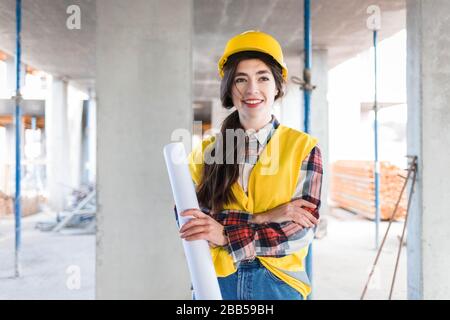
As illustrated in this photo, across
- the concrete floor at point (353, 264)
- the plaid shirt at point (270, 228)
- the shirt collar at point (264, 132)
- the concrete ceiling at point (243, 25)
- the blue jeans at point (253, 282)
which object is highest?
the concrete ceiling at point (243, 25)

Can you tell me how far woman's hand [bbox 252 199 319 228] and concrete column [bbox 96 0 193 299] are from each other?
5.31 feet

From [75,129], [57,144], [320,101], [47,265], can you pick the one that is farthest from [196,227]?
[75,129]

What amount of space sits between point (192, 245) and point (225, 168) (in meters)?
0.34

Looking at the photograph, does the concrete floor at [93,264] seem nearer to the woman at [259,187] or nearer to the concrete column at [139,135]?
the concrete column at [139,135]

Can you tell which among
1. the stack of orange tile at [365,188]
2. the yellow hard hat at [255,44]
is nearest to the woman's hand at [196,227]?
the yellow hard hat at [255,44]

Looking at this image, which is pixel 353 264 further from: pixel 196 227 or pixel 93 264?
pixel 196 227

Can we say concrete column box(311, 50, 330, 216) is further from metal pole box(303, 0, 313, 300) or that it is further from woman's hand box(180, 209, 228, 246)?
woman's hand box(180, 209, 228, 246)

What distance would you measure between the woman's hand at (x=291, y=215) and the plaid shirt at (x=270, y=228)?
0.5 inches

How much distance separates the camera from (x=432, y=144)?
2.62 m

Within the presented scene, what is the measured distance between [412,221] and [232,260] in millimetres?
2247

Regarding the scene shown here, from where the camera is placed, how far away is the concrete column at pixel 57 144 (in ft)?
28.9

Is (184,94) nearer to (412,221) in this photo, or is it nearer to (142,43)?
(142,43)

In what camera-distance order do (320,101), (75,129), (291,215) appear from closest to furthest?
(291,215), (320,101), (75,129)

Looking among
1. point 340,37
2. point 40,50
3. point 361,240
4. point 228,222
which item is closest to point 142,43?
point 228,222
